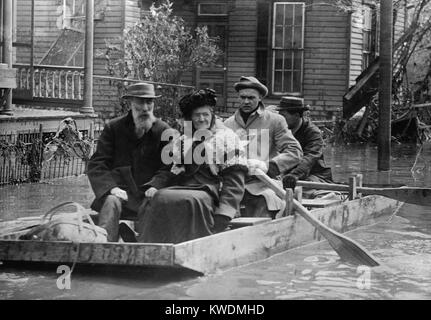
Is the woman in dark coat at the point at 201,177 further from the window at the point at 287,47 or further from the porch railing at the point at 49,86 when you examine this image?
the window at the point at 287,47

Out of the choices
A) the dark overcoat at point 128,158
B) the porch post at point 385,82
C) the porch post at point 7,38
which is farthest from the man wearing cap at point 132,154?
the porch post at point 385,82

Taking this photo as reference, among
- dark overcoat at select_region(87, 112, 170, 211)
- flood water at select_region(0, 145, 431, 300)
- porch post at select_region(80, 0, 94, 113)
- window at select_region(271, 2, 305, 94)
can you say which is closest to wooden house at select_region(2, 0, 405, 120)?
window at select_region(271, 2, 305, 94)

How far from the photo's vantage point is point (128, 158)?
8.91 metres

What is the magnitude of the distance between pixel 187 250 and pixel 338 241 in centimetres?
208

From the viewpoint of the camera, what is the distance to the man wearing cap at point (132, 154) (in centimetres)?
866

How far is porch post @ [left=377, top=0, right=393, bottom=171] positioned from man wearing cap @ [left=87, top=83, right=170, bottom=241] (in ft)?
29.2

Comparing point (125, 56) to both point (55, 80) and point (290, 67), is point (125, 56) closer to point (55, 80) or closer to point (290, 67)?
point (55, 80)

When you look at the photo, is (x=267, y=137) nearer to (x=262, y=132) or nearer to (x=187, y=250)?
(x=262, y=132)

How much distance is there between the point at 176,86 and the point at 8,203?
10261 mm

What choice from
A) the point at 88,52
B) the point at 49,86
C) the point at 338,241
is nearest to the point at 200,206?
the point at 338,241

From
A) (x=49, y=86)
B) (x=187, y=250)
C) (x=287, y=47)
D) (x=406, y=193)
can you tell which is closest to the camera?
(x=187, y=250)

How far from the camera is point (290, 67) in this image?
84.6 ft

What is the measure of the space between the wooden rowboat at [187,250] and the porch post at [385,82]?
8.03m

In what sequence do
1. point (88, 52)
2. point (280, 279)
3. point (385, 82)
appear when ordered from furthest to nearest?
point (88, 52) → point (385, 82) → point (280, 279)
